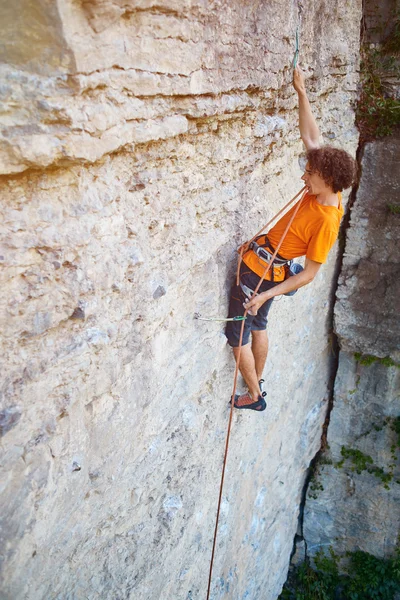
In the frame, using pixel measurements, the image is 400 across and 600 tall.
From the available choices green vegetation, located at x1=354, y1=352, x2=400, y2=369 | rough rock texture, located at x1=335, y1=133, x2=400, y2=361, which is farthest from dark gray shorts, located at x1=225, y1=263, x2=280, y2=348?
green vegetation, located at x1=354, y1=352, x2=400, y2=369

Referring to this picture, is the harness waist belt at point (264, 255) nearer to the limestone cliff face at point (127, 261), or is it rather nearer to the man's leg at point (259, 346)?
the limestone cliff face at point (127, 261)

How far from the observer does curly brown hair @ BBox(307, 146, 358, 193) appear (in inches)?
103

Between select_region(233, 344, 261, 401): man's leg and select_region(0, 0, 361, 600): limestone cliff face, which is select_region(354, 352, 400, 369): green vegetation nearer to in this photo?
select_region(0, 0, 361, 600): limestone cliff face

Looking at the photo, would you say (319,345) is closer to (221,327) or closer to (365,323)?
(365,323)

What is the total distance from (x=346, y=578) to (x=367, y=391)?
2.50 meters

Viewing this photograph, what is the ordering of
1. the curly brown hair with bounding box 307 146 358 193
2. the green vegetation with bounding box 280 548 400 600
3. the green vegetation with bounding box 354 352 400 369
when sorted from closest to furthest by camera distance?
the curly brown hair with bounding box 307 146 358 193
the green vegetation with bounding box 354 352 400 369
the green vegetation with bounding box 280 548 400 600

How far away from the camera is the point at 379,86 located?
16.0 feet

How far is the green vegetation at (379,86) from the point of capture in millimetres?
4746

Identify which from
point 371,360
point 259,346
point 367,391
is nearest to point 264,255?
point 259,346

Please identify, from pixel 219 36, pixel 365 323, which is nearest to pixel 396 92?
pixel 365 323

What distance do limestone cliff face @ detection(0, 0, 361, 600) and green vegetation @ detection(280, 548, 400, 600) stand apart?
3.60m

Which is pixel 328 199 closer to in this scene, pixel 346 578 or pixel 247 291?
pixel 247 291

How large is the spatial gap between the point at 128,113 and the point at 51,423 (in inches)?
44.4

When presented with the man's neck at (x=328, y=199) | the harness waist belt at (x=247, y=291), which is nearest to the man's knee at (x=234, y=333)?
the harness waist belt at (x=247, y=291)
